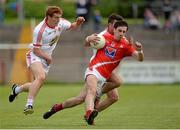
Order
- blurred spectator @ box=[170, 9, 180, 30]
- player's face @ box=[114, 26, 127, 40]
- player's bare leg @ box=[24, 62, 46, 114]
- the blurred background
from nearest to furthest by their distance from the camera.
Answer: player's face @ box=[114, 26, 127, 40] < player's bare leg @ box=[24, 62, 46, 114] < the blurred background < blurred spectator @ box=[170, 9, 180, 30]

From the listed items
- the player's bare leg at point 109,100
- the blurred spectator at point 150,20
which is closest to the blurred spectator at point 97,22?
the blurred spectator at point 150,20

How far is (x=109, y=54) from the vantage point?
16078 millimetres

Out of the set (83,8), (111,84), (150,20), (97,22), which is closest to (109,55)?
(111,84)

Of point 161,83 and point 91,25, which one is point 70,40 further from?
point 161,83

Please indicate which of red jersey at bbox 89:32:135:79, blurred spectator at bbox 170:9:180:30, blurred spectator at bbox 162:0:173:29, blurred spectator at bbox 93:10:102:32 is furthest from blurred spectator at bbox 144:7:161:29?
red jersey at bbox 89:32:135:79

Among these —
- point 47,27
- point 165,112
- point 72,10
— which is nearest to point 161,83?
point 72,10

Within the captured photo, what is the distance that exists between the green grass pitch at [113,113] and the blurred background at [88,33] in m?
6.19

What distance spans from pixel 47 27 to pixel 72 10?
25.4 meters

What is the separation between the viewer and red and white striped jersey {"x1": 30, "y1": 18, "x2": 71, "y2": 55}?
Result: 17328 mm

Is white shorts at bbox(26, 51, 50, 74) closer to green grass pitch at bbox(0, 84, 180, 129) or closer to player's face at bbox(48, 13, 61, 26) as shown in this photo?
player's face at bbox(48, 13, 61, 26)

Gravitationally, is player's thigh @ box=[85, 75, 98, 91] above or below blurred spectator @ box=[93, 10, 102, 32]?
above

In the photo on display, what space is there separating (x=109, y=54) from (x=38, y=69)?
6.39 ft

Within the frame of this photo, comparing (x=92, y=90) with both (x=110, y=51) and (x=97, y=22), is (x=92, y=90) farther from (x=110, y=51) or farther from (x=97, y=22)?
(x=97, y=22)

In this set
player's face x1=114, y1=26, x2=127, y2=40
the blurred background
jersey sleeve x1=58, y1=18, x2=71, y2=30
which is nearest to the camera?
player's face x1=114, y1=26, x2=127, y2=40
